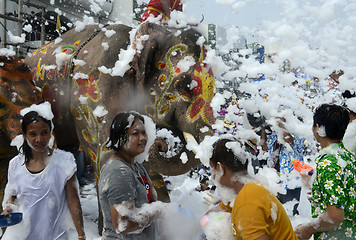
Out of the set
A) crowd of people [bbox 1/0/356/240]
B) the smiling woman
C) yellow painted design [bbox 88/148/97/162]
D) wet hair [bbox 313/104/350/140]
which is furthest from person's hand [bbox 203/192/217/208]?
yellow painted design [bbox 88/148/97/162]

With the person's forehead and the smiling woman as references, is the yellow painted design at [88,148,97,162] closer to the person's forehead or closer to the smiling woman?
the smiling woman

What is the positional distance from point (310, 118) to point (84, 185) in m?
3.77

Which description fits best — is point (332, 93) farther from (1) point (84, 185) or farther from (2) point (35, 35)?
(2) point (35, 35)

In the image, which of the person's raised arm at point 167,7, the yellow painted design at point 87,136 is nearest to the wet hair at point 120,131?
the yellow painted design at point 87,136

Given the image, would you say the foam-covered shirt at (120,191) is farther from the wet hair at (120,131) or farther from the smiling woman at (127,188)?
the wet hair at (120,131)

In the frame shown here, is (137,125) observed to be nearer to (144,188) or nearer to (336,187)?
(144,188)

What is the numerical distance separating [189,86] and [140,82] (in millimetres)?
495

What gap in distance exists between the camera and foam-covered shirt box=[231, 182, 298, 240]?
58.5 inches

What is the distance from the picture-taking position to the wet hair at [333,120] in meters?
2.11

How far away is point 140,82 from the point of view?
363 cm

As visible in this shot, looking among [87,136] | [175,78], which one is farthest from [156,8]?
[87,136]

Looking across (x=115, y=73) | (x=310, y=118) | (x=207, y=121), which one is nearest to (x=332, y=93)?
(x=310, y=118)

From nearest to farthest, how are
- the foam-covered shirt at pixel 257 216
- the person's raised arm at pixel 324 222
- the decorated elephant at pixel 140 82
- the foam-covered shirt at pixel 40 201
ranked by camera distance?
the foam-covered shirt at pixel 257 216 < the person's raised arm at pixel 324 222 < the foam-covered shirt at pixel 40 201 < the decorated elephant at pixel 140 82

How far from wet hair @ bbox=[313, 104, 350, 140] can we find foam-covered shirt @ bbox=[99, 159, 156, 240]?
112cm
